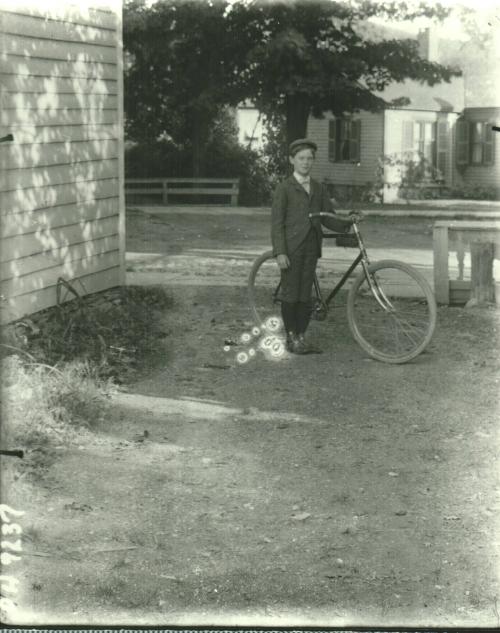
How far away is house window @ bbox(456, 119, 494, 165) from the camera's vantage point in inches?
1425

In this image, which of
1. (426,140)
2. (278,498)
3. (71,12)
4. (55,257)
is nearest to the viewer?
(278,498)

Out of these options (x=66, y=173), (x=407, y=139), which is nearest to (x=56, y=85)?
(x=66, y=173)

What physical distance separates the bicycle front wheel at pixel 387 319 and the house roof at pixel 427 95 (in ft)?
88.0

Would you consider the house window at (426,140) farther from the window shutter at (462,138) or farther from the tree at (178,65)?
the tree at (178,65)

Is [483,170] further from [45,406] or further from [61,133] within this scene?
[45,406]

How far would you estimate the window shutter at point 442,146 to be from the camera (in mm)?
35594

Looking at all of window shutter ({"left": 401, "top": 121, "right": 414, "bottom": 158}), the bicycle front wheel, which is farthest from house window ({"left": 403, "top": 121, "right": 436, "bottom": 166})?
the bicycle front wheel

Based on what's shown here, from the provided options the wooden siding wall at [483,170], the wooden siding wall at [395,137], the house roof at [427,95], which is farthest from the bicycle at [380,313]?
the wooden siding wall at [483,170]

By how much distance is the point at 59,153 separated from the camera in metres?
8.67

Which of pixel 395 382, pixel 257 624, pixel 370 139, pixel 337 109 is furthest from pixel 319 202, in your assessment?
pixel 370 139

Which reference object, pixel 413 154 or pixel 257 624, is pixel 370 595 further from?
pixel 413 154

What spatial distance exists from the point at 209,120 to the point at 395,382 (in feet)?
73.2

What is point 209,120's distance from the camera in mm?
28500

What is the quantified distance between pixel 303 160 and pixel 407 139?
27369mm
